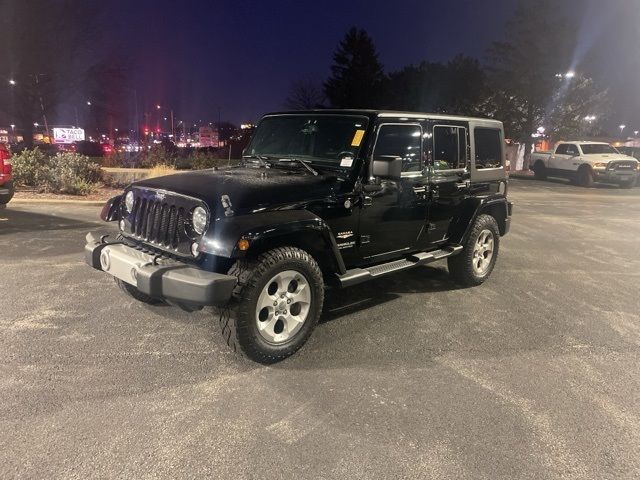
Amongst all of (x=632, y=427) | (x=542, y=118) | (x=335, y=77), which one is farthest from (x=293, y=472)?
(x=335, y=77)

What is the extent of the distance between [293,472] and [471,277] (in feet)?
12.2

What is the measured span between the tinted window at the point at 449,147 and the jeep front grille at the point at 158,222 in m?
2.72

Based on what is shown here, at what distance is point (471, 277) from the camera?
221 inches

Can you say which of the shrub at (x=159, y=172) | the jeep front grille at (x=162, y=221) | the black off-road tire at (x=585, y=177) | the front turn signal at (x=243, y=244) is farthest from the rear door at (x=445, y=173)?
the black off-road tire at (x=585, y=177)

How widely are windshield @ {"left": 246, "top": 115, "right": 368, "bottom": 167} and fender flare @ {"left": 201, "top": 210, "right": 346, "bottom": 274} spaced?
80cm

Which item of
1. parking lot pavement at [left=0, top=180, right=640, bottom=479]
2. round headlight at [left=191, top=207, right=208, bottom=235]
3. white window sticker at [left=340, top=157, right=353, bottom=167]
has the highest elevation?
white window sticker at [left=340, top=157, right=353, bottom=167]

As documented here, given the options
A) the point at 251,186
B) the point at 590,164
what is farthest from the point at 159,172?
the point at 590,164

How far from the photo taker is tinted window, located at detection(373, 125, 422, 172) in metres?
4.40

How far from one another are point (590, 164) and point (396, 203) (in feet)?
60.1

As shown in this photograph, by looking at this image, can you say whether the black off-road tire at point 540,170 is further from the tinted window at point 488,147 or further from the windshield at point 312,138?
the windshield at point 312,138

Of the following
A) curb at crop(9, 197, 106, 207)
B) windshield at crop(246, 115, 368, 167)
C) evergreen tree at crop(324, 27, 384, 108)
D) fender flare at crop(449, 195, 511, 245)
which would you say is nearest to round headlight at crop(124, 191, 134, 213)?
windshield at crop(246, 115, 368, 167)

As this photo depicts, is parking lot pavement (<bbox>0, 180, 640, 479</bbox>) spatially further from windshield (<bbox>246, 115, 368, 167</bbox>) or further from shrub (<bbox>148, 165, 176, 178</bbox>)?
shrub (<bbox>148, 165, 176, 178</bbox>)

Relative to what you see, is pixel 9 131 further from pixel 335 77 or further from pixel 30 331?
pixel 30 331

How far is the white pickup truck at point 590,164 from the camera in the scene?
62.5ft
